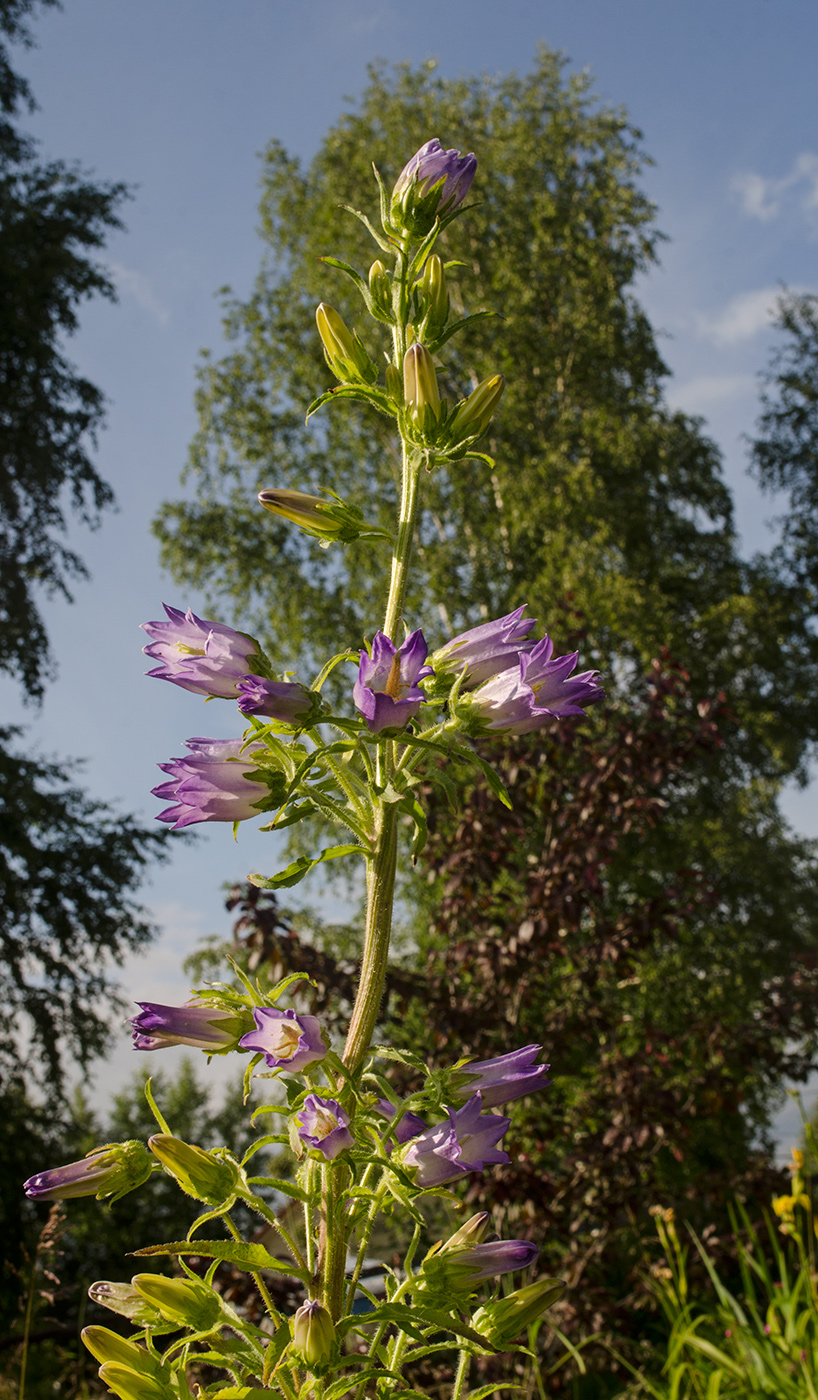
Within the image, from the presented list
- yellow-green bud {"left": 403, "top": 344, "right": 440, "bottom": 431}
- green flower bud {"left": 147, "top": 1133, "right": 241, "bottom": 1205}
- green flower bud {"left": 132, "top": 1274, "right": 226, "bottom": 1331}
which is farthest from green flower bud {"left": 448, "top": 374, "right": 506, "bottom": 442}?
green flower bud {"left": 132, "top": 1274, "right": 226, "bottom": 1331}

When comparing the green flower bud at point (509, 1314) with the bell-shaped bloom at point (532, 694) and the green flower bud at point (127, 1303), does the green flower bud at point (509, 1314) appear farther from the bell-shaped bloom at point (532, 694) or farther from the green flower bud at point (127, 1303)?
the bell-shaped bloom at point (532, 694)

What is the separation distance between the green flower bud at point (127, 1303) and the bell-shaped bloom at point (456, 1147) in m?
0.30

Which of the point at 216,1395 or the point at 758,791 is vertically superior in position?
the point at 758,791

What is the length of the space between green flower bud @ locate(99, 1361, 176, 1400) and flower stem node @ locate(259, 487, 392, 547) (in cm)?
91

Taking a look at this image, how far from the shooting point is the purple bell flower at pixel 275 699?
3.21 ft

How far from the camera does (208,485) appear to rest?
35.2 ft

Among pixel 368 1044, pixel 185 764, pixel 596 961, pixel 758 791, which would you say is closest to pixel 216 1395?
pixel 368 1044

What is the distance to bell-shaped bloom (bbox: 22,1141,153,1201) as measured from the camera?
94 cm

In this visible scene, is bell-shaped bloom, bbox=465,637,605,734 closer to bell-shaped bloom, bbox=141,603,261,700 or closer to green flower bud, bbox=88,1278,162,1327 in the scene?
bell-shaped bloom, bbox=141,603,261,700

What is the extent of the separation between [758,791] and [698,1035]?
18.7ft

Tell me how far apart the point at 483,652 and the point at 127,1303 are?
0.78 m

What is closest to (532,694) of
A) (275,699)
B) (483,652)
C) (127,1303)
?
(483,652)

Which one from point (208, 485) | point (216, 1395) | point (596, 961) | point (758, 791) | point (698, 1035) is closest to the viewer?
point (216, 1395)

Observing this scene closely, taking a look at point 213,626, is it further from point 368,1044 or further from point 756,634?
point 756,634
